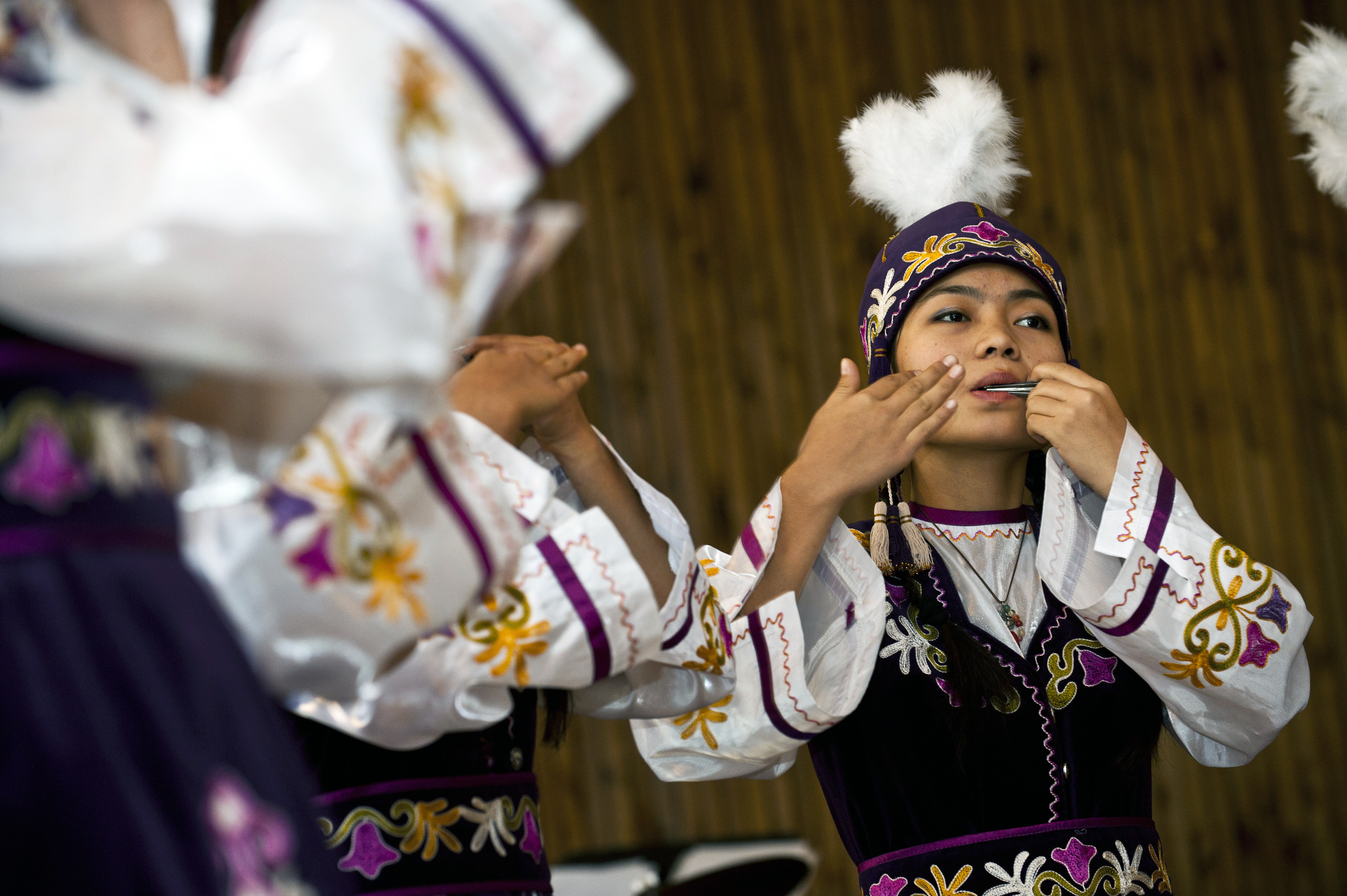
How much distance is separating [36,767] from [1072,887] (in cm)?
122

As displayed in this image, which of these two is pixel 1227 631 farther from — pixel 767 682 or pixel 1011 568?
pixel 767 682

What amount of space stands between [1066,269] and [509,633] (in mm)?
2556

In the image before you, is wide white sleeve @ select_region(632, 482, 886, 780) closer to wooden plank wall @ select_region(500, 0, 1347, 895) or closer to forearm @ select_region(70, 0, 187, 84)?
forearm @ select_region(70, 0, 187, 84)

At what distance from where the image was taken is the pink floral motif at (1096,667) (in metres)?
1.60

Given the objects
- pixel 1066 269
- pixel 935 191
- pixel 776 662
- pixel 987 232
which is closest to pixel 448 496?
pixel 776 662

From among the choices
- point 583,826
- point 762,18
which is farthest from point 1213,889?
point 762,18

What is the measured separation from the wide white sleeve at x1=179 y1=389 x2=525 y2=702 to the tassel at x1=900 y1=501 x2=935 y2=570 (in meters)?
0.97

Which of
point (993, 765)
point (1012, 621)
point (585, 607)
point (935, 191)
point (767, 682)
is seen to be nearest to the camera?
point (585, 607)

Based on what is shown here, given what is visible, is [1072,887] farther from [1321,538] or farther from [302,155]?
[1321,538]

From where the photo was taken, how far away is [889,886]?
151cm

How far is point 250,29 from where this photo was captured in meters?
0.69

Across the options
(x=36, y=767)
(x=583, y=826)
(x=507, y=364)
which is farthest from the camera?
(x=583, y=826)

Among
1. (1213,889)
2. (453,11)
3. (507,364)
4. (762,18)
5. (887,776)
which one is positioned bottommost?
(1213,889)

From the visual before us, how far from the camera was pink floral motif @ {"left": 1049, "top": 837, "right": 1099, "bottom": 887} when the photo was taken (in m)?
1.47
